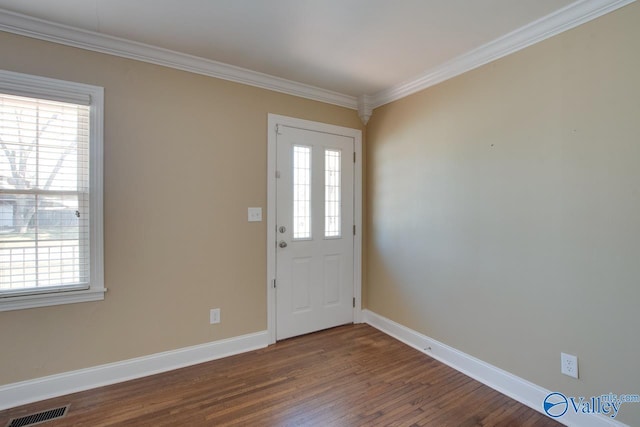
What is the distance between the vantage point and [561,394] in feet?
6.14

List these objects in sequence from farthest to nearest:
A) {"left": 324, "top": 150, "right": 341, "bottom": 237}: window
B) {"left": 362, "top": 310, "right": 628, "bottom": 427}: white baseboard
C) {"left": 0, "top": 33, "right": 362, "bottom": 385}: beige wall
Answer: {"left": 324, "top": 150, "right": 341, "bottom": 237}: window → {"left": 0, "top": 33, "right": 362, "bottom": 385}: beige wall → {"left": 362, "top": 310, "right": 628, "bottom": 427}: white baseboard

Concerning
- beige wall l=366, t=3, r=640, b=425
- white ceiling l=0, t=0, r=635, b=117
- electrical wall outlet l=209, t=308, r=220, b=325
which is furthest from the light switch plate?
beige wall l=366, t=3, r=640, b=425

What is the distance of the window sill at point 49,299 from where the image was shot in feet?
6.40

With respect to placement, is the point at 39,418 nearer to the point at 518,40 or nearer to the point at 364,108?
the point at 364,108

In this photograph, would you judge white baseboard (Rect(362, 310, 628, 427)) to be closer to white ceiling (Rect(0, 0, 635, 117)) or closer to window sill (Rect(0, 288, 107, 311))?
white ceiling (Rect(0, 0, 635, 117))

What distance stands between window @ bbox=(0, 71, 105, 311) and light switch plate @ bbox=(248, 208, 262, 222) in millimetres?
1138

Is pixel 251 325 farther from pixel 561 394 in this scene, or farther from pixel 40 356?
pixel 561 394

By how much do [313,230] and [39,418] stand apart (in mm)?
2386

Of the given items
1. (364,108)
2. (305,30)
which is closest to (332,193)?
(364,108)

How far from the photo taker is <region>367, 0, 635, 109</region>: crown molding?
173 cm

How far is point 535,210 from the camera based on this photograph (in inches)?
79.7

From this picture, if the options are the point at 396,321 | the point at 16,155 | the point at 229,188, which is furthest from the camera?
the point at 396,321

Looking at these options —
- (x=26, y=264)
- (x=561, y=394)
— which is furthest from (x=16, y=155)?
(x=561, y=394)

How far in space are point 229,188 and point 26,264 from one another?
4.78ft
